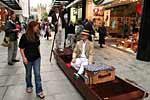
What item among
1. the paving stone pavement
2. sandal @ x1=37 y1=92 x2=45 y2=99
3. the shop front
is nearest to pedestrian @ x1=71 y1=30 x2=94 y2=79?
the paving stone pavement

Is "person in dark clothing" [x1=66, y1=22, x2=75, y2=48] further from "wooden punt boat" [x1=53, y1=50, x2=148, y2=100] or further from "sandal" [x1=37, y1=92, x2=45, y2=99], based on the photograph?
"wooden punt boat" [x1=53, y1=50, x2=148, y2=100]

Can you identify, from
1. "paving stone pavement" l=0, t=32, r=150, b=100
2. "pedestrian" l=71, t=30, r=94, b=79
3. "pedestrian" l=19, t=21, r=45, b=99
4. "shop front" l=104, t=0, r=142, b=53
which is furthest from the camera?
"shop front" l=104, t=0, r=142, b=53

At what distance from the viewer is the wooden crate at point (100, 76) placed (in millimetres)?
4457

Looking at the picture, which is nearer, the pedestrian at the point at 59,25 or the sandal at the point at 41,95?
the sandal at the point at 41,95

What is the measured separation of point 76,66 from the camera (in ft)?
18.2

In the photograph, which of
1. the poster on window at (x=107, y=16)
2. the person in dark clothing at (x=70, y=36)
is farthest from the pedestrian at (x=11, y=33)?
the poster on window at (x=107, y=16)

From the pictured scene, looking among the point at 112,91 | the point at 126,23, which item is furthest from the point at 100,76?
the point at 126,23

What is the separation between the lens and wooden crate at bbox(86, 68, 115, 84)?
446 centimetres

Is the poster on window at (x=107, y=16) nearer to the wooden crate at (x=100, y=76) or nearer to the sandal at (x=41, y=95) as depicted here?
the wooden crate at (x=100, y=76)

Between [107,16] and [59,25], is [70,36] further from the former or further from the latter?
[107,16]

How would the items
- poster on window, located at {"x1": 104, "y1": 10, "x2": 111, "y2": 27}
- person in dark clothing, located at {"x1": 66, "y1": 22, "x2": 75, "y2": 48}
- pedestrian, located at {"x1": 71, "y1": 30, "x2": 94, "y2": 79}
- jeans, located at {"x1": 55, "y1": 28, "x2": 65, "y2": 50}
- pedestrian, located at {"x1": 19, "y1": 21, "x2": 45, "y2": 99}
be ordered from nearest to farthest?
pedestrian, located at {"x1": 19, "y1": 21, "x2": 45, "y2": 99}, pedestrian, located at {"x1": 71, "y1": 30, "x2": 94, "y2": 79}, jeans, located at {"x1": 55, "y1": 28, "x2": 65, "y2": 50}, person in dark clothing, located at {"x1": 66, "y1": 22, "x2": 75, "y2": 48}, poster on window, located at {"x1": 104, "y1": 10, "x2": 111, "y2": 27}

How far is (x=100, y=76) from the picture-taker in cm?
455

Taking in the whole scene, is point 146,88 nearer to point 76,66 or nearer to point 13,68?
point 76,66

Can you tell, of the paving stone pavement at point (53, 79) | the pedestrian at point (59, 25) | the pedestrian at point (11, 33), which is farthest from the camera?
the pedestrian at point (59, 25)
